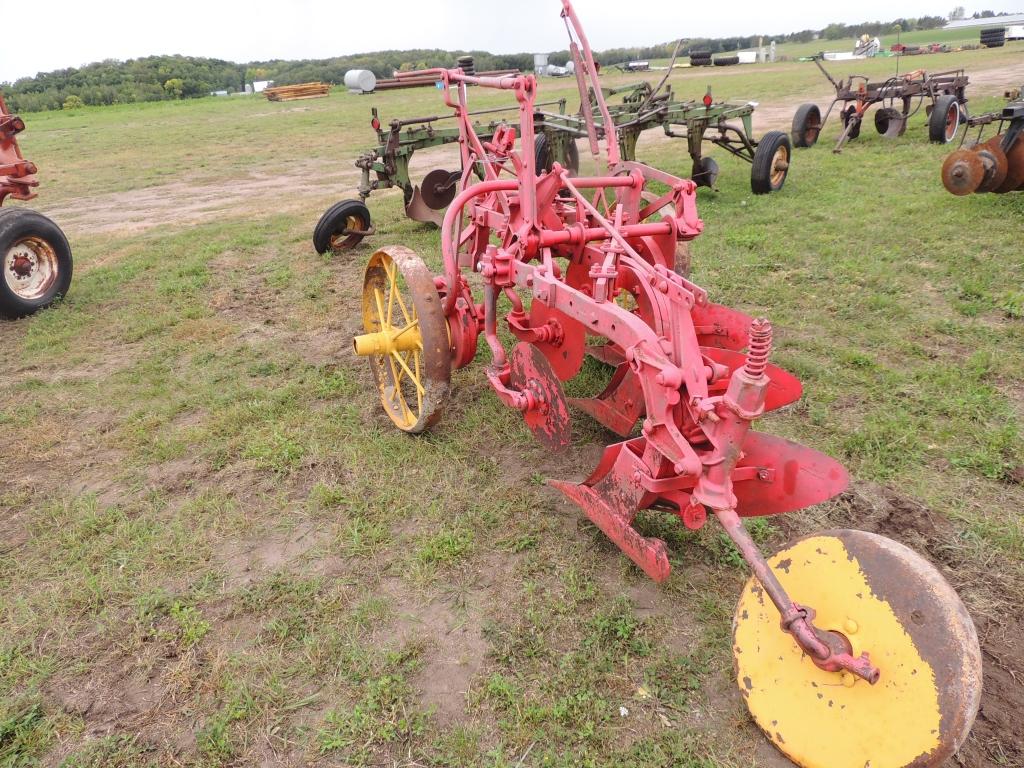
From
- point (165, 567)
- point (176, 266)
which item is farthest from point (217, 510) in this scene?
point (176, 266)

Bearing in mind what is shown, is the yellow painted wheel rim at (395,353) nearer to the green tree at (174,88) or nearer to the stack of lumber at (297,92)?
the stack of lumber at (297,92)

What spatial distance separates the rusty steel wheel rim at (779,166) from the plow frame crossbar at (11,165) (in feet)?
27.5

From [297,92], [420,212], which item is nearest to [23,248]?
[420,212]

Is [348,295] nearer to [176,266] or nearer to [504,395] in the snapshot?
[176,266]

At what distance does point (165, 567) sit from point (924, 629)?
306 cm

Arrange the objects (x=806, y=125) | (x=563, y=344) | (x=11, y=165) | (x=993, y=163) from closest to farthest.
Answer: (x=563, y=344)
(x=11, y=165)
(x=993, y=163)
(x=806, y=125)

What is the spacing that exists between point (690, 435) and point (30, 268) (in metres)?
6.64

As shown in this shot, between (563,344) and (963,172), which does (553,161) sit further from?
(563,344)

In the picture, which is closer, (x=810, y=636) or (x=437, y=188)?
(x=810, y=636)

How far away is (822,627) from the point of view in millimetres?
2100

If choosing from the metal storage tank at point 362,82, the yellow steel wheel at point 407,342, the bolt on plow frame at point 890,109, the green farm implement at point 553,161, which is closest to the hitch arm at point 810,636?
the yellow steel wheel at point 407,342

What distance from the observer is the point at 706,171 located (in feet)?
28.6

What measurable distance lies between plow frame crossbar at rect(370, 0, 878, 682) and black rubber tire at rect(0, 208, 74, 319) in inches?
172

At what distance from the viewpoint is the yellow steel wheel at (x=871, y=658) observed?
183 cm
